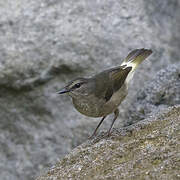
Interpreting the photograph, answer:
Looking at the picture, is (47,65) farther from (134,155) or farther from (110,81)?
(134,155)

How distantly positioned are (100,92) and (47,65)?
7.68 ft

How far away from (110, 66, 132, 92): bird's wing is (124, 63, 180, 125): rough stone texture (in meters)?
0.37

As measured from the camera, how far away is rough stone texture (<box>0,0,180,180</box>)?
7.88 metres

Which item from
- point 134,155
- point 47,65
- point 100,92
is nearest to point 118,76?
point 100,92

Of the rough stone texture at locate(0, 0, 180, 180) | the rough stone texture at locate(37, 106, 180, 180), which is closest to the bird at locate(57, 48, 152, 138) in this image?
the rough stone texture at locate(37, 106, 180, 180)

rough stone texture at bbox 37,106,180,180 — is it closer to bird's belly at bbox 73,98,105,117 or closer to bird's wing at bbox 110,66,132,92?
bird's belly at bbox 73,98,105,117

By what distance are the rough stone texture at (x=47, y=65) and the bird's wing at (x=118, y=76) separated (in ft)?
6.32

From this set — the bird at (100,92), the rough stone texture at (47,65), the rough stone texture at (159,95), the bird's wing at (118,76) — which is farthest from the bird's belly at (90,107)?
the rough stone texture at (47,65)

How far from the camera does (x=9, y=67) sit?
310 inches

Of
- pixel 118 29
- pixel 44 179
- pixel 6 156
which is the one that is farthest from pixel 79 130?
pixel 44 179

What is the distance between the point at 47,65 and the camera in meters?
7.87

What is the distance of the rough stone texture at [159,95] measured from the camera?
5.92m

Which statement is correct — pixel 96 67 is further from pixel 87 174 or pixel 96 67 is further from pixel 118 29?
pixel 87 174

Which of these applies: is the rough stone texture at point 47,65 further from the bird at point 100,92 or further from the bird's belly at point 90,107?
the bird's belly at point 90,107
